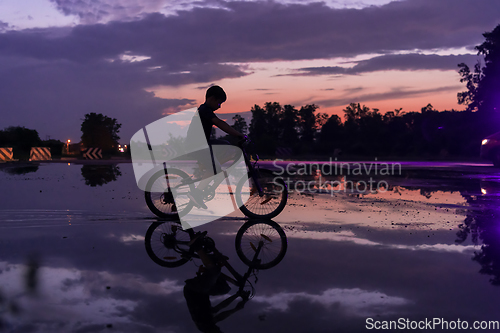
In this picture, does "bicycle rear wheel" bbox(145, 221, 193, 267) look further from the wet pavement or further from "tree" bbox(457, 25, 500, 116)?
"tree" bbox(457, 25, 500, 116)

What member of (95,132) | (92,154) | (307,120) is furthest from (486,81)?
(95,132)

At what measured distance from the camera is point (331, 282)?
Answer: 4457 mm

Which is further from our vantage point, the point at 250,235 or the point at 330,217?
the point at 330,217

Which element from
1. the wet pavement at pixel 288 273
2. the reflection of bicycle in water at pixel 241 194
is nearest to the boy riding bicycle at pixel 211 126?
the reflection of bicycle in water at pixel 241 194

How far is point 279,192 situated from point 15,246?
4570mm

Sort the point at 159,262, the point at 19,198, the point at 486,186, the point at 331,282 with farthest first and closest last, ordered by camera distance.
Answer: the point at 486,186
the point at 19,198
the point at 159,262
the point at 331,282

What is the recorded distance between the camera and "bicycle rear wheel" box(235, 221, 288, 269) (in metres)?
5.35

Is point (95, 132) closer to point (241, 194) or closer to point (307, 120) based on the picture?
point (307, 120)

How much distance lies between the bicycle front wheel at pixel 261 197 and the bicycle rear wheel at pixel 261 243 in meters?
0.47

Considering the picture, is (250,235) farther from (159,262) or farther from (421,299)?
(421,299)

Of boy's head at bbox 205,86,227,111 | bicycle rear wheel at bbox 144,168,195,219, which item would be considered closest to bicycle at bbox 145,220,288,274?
bicycle rear wheel at bbox 144,168,195,219

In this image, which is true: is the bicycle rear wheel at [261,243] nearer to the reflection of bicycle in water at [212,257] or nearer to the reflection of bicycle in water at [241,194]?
the reflection of bicycle in water at [212,257]

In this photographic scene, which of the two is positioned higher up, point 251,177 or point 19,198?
point 251,177

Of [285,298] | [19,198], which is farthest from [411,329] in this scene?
[19,198]
